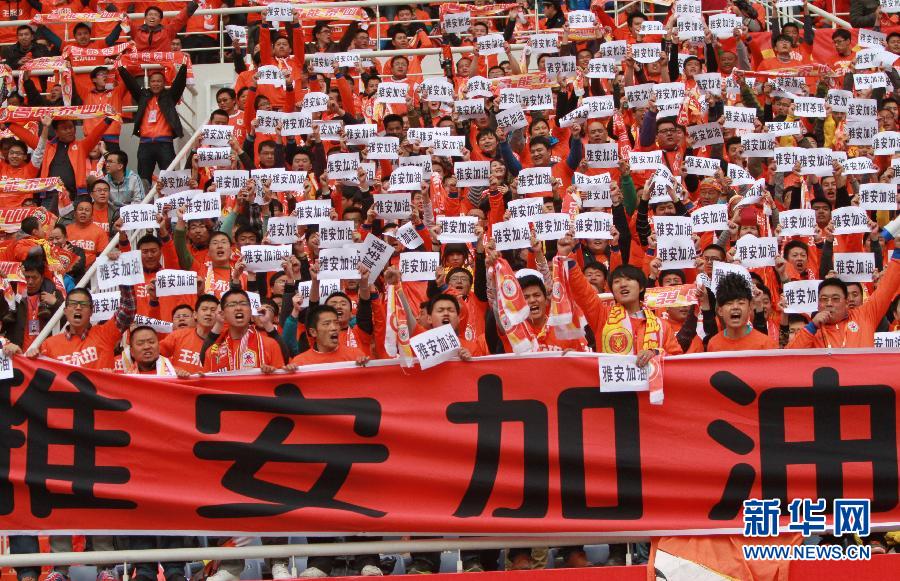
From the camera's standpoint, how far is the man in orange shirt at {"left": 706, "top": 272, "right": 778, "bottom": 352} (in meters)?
9.05

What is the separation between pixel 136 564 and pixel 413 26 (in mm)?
8554

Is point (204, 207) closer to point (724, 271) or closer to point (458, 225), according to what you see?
point (458, 225)

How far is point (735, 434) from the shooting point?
28.4 feet

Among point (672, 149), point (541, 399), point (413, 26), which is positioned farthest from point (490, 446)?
point (413, 26)

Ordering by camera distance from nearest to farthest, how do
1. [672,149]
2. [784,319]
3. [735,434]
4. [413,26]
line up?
[735,434] → [784,319] → [672,149] → [413,26]

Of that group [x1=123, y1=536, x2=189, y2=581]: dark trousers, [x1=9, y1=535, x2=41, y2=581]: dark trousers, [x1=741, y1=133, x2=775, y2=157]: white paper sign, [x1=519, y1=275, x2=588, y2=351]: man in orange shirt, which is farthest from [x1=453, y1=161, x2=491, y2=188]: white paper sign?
[x1=9, y1=535, x2=41, y2=581]: dark trousers

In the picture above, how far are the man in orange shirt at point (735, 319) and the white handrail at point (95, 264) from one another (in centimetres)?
372

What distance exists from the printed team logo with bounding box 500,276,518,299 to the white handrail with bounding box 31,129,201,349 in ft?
8.38

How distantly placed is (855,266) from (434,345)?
2.94m

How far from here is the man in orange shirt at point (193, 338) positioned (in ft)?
32.7

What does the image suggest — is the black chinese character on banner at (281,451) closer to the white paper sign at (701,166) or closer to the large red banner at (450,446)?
the large red banner at (450,446)

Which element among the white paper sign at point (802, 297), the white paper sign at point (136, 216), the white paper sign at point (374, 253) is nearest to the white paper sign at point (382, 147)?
the white paper sign at point (136, 216)

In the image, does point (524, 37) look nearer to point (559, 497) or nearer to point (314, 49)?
point (314, 49)

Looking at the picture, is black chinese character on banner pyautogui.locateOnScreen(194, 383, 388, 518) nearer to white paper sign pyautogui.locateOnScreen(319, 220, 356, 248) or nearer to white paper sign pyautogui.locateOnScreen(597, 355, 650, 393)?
white paper sign pyautogui.locateOnScreen(597, 355, 650, 393)
